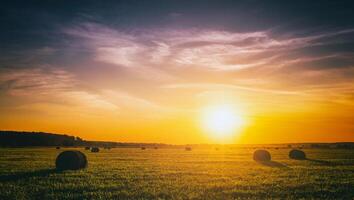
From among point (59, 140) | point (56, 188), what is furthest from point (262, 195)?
point (59, 140)

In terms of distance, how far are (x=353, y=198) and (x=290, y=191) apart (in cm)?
260

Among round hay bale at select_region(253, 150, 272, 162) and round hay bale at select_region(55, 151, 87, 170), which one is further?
round hay bale at select_region(253, 150, 272, 162)

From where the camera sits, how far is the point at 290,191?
15781 millimetres

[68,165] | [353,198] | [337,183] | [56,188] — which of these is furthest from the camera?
[68,165]

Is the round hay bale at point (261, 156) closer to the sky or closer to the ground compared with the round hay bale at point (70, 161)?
closer to the sky

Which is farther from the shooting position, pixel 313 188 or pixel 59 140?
pixel 59 140

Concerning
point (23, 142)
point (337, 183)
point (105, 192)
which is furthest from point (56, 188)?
point (23, 142)

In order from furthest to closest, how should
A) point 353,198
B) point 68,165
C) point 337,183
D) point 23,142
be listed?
point 23,142 → point 68,165 → point 337,183 → point 353,198

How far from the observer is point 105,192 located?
15336mm

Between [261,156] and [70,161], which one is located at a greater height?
[261,156]

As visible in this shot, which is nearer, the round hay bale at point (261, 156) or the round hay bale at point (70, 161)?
the round hay bale at point (70, 161)

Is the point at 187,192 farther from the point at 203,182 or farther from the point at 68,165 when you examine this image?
the point at 68,165

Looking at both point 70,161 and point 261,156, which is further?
point 261,156

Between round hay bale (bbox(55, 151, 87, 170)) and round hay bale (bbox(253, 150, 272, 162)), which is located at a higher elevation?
round hay bale (bbox(253, 150, 272, 162))
